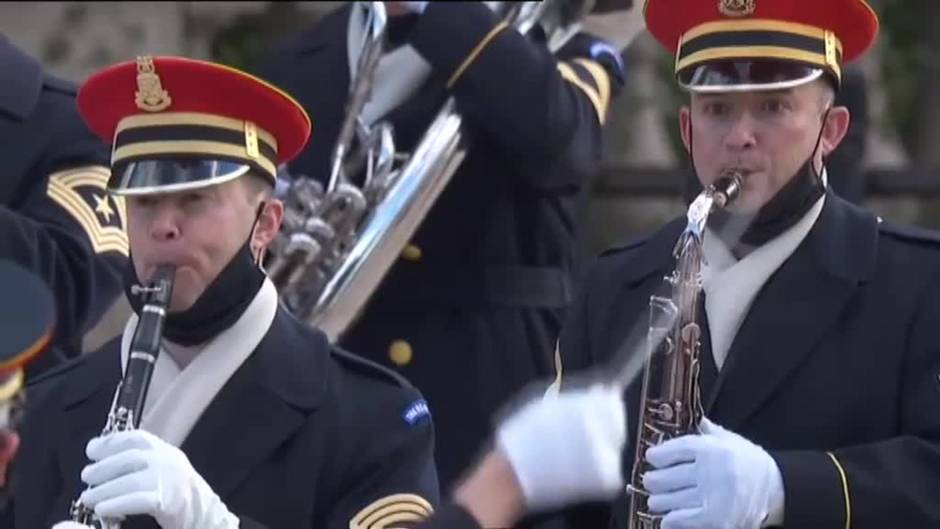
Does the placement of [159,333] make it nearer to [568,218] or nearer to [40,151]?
[40,151]

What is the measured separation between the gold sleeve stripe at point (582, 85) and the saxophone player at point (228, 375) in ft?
5.33

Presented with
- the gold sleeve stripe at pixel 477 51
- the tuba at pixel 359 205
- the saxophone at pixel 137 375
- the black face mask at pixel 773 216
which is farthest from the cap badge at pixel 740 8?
the tuba at pixel 359 205

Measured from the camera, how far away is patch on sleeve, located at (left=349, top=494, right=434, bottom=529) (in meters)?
5.25

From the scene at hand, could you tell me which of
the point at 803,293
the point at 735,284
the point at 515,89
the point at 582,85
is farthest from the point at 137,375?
the point at 582,85

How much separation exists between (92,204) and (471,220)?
3.24 feet

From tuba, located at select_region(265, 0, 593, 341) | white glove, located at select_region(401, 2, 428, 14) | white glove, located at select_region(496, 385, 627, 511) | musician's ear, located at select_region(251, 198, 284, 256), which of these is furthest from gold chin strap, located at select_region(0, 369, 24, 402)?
white glove, located at select_region(401, 2, 428, 14)

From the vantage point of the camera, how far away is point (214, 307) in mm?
5305

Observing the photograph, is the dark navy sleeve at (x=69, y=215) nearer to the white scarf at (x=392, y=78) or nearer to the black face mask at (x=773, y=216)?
the white scarf at (x=392, y=78)

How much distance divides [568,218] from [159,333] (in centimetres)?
224

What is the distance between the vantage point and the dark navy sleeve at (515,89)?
22.4ft

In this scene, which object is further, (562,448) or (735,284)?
(735,284)

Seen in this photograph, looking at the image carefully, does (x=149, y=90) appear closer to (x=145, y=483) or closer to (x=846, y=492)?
(x=145, y=483)

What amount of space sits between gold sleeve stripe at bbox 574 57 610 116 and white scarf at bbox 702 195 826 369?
2024mm

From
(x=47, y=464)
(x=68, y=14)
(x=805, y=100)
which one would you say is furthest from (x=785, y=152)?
(x=68, y=14)
